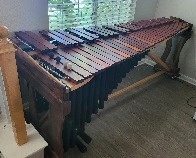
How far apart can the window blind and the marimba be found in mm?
334

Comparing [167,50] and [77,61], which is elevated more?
[77,61]

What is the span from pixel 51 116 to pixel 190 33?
89.7 inches

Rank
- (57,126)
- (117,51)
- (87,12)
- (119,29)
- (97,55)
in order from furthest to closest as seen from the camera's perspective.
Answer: (87,12)
(119,29)
(117,51)
(97,55)
(57,126)

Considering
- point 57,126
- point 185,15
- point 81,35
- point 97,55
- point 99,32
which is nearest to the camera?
point 57,126

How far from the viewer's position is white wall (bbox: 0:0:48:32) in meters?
1.61

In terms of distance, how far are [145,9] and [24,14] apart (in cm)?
187

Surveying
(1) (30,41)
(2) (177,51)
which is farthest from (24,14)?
(2) (177,51)

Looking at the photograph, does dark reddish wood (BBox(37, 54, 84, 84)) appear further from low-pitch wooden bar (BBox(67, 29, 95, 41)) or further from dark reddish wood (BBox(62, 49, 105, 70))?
low-pitch wooden bar (BBox(67, 29, 95, 41))

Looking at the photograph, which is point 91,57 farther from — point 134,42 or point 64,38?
point 134,42

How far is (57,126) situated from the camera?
4.47 feet

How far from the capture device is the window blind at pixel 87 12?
2.14 metres

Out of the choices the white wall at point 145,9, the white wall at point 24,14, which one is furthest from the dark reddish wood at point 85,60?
the white wall at point 145,9

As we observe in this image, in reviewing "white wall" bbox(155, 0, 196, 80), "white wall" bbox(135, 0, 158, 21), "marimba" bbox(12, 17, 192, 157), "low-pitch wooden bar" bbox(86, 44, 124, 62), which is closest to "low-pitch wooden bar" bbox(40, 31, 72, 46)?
"marimba" bbox(12, 17, 192, 157)

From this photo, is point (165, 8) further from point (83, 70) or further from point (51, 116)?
point (51, 116)
